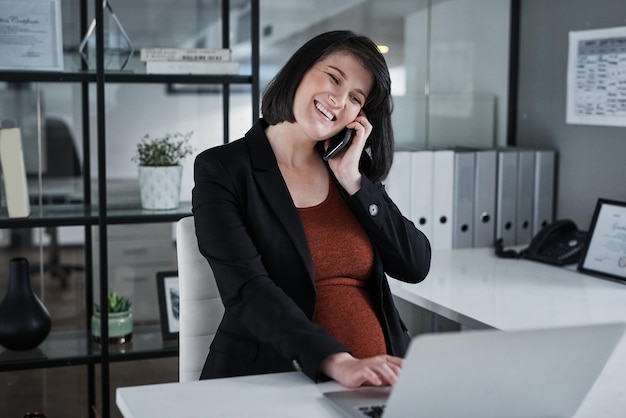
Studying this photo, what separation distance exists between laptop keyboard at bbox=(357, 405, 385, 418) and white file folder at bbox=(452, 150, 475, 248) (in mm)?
1857

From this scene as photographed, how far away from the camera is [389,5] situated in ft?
11.1

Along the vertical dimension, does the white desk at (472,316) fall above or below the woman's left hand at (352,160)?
below

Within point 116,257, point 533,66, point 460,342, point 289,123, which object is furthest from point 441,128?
point 460,342

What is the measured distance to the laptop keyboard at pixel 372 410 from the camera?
137 centimetres

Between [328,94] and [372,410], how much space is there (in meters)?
0.79

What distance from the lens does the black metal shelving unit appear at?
2805 millimetres

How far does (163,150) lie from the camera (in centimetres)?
303

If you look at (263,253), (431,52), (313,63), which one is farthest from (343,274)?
(431,52)

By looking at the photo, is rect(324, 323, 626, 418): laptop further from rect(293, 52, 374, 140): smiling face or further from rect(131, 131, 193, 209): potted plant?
rect(131, 131, 193, 209): potted plant

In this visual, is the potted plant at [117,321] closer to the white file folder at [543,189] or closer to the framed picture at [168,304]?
the framed picture at [168,304]

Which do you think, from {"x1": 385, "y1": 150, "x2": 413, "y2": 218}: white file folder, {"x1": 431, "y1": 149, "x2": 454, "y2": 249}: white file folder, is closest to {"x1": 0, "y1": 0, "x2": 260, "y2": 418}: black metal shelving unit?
{"x1": 385, "y1": 150, "x2": 413, "y2": 218}: white file folder

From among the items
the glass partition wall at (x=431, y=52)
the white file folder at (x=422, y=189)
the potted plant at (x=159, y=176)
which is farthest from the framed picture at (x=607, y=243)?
the potted plant at (x=159, y=176)

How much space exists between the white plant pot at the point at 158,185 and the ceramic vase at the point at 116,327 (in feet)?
1.22

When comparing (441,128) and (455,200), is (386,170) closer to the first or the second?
(455,200)
